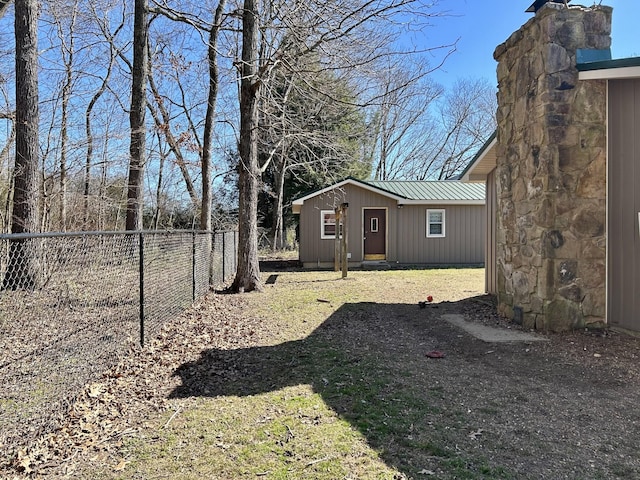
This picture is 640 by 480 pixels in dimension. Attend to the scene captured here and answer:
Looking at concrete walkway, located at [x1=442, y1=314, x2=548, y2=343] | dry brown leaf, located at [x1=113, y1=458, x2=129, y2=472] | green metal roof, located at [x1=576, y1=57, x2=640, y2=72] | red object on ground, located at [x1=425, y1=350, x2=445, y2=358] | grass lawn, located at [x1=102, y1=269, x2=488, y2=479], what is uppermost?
green metal roof, located at [x1=576, y1=57, x2=640, y2=72]

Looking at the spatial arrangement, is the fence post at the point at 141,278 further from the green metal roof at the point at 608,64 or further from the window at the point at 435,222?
the window at the point at 435,222

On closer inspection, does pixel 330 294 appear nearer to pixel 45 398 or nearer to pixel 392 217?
pixel 45 398

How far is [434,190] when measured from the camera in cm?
1656

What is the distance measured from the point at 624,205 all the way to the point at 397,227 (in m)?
10.8

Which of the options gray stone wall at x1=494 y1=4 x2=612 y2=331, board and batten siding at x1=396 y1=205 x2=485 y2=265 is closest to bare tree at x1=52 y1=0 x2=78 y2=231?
gray stone wall at x1=494 y1=4 x2=612 y2=331

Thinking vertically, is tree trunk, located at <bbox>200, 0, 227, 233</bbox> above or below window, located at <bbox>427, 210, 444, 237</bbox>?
above

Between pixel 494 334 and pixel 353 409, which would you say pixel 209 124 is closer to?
pixel 494 334

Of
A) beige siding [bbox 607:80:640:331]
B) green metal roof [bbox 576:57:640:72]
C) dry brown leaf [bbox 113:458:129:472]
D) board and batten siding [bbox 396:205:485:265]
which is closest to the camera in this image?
dry brown leaf [bbox 113:458:129:472]

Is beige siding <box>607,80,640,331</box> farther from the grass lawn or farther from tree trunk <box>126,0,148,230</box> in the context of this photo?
tree trunk <box>126,0,148,230</box>

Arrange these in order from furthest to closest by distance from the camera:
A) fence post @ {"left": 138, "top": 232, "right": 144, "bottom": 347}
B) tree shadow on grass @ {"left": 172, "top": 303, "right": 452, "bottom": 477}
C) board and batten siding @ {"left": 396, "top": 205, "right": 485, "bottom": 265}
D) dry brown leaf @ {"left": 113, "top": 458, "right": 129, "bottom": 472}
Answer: board and batten siding @ {"left": 396, "top": 205, "right": 485, "bottom": 265} → fence post @ {"left": 138, "top": 232, "right": 144, "bottom": 347} → tree shadow on grass @ {"left": 172, "top": 303, "right": 452, "bottom": 477} → dry brown leaf @ {"left": 113, "top": 458, "right": 129, "bottom": 472}

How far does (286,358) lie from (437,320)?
2.84 metres

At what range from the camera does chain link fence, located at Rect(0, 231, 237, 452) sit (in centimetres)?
320

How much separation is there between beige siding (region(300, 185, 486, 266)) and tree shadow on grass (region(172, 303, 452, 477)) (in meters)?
9.56

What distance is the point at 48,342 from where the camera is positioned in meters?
4.70
